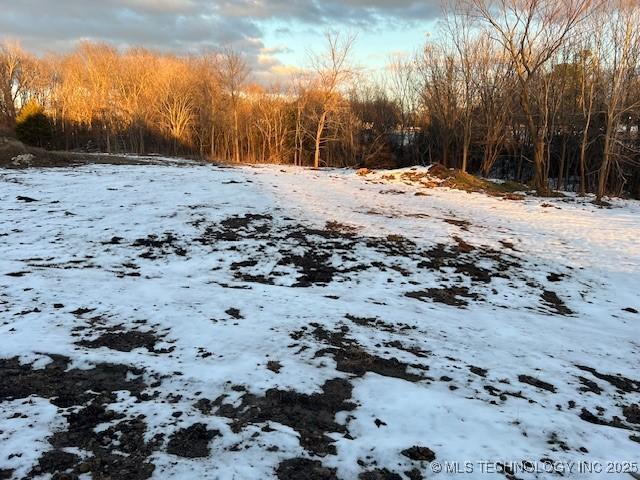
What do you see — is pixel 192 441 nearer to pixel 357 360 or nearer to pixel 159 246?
pixel 357 360

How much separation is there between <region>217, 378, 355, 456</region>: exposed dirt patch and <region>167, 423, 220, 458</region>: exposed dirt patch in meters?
0.20

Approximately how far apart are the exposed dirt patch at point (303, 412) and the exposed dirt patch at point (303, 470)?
13cm

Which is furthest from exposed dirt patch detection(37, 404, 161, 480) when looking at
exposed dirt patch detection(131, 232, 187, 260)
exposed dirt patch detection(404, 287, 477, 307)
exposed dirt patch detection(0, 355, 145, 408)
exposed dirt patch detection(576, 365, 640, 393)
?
exposed dirt patch detection(131, 232, 187, 260)

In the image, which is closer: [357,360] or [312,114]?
[357,360]

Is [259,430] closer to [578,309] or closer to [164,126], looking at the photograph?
[578,309]

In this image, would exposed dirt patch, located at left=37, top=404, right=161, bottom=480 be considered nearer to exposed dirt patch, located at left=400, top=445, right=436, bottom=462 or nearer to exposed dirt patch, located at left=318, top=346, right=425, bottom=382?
exposed dirt patch, located at left=400, top=445, right=436, bottom=462

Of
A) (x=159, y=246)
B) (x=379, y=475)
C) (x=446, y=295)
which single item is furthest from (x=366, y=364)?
(x=159, y=246)

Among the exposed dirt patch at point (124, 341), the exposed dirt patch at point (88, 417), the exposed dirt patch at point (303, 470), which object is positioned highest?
the exposed dirt patch at point (124, 341)

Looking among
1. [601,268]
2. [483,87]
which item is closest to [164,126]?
[483,87]

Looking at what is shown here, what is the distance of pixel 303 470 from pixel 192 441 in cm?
77

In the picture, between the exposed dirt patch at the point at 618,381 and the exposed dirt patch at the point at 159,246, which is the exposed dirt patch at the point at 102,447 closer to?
the exposed dirt patch at the point at 618,381

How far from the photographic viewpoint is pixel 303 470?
271cm

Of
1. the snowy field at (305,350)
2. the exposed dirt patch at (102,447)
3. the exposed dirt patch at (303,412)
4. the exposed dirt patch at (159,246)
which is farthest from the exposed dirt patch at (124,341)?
the exposed dirt patch at (159,246)

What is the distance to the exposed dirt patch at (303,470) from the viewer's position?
266 centimetres
